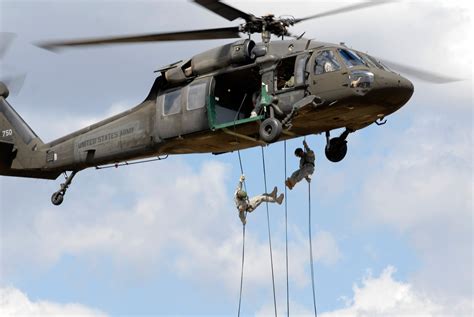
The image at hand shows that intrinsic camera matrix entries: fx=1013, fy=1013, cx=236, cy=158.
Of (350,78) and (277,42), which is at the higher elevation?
(277,42)

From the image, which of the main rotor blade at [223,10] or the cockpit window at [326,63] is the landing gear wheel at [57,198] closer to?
the main rotor blade at [223,10]

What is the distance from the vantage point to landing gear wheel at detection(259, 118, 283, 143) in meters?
22.3

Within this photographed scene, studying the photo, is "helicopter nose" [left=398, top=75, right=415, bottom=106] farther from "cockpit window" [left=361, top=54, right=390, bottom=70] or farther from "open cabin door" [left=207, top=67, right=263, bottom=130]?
"open cabin door" [left=207, top=67, right=263, bottom=130]

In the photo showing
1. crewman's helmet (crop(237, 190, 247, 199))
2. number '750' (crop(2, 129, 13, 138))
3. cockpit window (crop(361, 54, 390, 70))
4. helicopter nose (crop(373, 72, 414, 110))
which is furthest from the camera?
number '750' (crop(2, 129, 13, 138))

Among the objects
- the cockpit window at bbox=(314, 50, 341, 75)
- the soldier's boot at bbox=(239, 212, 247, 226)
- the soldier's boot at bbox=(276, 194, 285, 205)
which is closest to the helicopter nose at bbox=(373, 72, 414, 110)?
the cockpit window at bbox=(314, 50, 341, 75)

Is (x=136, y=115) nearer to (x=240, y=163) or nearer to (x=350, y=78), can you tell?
(x=240, y=163)

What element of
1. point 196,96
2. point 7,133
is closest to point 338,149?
point 196,96

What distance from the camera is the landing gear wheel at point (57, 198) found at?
27953 millimetres

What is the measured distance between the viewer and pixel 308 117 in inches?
898

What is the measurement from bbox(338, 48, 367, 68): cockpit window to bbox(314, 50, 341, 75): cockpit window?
202 millimetres

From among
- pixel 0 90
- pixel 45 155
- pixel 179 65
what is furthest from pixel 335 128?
pixel 0 90

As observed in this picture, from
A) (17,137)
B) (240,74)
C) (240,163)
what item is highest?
(17,137)

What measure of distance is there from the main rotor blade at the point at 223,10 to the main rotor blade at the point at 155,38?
0.55 metres

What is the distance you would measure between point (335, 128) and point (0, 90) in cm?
1181
